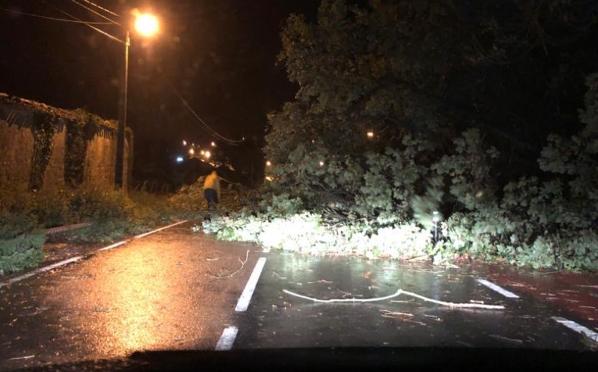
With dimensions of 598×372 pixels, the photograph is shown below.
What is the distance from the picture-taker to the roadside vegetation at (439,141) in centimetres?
1256

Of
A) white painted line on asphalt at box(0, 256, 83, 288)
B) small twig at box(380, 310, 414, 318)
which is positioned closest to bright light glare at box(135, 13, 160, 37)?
white painted line on asphalt at box(0, 256, 83, 288)

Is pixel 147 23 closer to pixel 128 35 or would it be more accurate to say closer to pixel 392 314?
pixel 128 35

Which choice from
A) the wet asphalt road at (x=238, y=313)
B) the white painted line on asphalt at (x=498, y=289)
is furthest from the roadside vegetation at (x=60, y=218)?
the white painted line on asphalt at (x=498, y=289)

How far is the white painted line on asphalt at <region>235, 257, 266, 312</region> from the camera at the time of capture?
7.69m

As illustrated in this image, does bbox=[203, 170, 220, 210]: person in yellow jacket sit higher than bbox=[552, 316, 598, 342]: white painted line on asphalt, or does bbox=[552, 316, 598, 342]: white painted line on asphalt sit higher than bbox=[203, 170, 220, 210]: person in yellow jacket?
bbox=[203, 170, 220, 210]: person in yellow jacket

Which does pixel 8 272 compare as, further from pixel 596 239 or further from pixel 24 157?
pixel 596 239

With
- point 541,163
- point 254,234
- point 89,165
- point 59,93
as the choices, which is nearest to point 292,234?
point 254,234

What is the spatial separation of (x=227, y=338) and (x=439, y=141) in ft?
35.2

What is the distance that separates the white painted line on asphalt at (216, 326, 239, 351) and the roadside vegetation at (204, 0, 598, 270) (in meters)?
6.64

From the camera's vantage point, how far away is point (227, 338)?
6.20m

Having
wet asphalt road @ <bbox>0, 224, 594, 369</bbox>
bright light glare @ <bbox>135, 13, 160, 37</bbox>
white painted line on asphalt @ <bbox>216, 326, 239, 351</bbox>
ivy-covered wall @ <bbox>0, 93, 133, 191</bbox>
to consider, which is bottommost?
white painted line on asphalt @ <bbox>216, 326, 239, 351</bbox>

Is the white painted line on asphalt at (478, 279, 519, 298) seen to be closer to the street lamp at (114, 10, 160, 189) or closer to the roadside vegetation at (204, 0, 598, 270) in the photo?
the roadside vegetation at (204, 0, 598, 270)

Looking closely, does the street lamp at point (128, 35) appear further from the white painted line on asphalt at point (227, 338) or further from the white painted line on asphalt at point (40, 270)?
the white painted line on asphalt at point (227, 338)

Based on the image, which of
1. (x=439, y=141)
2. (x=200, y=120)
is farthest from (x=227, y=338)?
(x=200, y=120)
